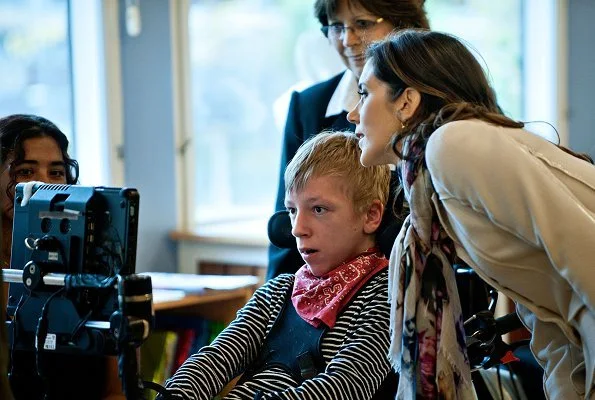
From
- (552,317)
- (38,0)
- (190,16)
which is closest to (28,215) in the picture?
(552,317)

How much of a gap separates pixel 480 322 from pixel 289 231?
47cm

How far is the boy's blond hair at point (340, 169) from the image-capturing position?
78.4 inches

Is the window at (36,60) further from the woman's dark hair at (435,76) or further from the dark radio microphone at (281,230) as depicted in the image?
the woman's dark hair at (435,76)

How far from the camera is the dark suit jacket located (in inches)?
95.4

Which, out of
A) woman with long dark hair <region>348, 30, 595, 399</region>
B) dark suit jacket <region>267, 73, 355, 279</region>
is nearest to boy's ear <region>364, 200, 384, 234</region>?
woman with long dark hair <region>348, 30, 595, 399</region>

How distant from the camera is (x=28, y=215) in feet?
5.49

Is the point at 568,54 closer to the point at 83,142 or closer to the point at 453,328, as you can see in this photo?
the point at 83,142

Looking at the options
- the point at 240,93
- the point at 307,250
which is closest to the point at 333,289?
the point at 307,250

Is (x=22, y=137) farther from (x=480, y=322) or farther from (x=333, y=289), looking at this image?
(x=480, y=322)

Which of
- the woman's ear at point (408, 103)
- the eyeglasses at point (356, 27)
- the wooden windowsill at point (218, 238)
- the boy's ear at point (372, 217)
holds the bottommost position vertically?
the wooden windowsill at point (218, 238)

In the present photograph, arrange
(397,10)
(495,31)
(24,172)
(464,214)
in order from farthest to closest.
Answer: (495,31) < (397,10) < (24,172) < (464,214)

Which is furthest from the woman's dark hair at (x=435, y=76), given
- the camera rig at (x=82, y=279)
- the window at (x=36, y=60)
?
the window at (x=36, y=60)

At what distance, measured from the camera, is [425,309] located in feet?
5.45

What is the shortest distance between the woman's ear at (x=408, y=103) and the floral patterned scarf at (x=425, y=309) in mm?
88
